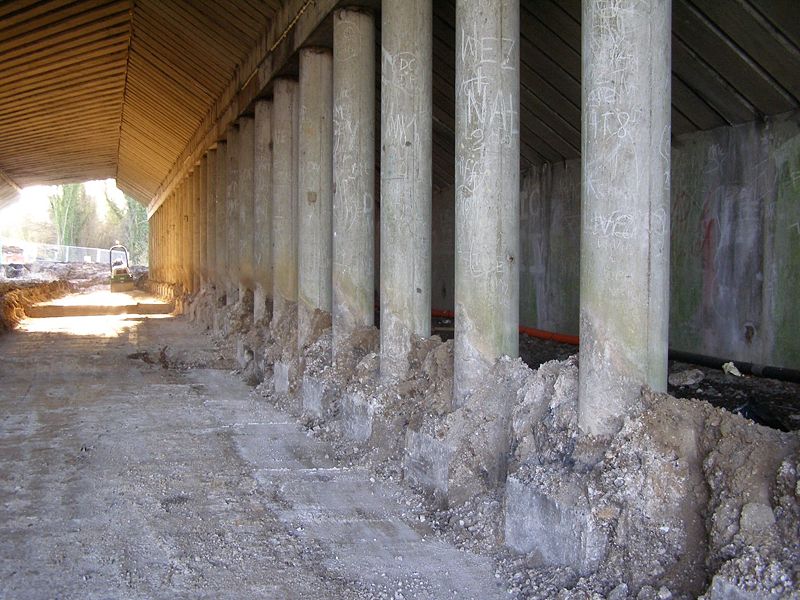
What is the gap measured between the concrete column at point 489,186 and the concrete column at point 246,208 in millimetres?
10187

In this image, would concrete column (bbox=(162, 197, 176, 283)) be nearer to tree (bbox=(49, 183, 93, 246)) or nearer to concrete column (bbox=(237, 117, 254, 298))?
concrete column (bbox=(237, 117, 254, 298))

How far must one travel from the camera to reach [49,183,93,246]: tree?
78250mm

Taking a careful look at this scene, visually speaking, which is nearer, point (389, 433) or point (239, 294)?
point (389, 433)

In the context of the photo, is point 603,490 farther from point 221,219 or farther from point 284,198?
point 221,219

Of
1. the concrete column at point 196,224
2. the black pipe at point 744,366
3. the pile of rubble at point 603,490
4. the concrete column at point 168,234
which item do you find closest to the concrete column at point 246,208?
the concrete column at point 196,224

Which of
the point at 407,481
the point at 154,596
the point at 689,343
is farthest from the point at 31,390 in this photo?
the point at 689,343

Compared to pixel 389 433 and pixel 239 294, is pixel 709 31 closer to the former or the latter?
pixel 389 433

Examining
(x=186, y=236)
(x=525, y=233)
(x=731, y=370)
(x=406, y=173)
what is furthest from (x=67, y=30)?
(x=186, y=236)

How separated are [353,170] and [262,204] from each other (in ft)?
18.7

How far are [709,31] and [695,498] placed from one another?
4.97m

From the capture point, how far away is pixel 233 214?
17.8 metres

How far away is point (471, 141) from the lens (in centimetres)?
648

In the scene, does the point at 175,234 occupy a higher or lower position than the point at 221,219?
higher

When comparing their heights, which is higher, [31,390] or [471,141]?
[471,141]
